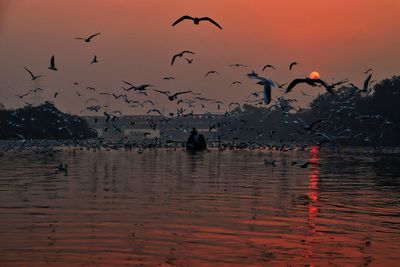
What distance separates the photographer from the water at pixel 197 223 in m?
25.6

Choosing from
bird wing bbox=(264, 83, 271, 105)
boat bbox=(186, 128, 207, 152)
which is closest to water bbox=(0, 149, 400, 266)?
bird wing bbox=(264, 83, 271, 105)

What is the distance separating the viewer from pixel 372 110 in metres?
194

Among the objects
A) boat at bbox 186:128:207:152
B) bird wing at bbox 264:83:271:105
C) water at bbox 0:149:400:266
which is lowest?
water at bbox 0:149:400:266

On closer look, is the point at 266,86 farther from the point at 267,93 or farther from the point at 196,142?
the point at 196,142

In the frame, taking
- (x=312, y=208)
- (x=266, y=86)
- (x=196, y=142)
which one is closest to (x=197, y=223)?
(x=266, y=86)

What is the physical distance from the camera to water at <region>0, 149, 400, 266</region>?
84.0ft

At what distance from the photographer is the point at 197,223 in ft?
109

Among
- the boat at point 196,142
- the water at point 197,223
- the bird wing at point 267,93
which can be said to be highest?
the bird wing at point 267,93

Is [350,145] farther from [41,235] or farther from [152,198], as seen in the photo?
[41,235]

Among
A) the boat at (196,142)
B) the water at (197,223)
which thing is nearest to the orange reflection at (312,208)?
the water at (197,223)

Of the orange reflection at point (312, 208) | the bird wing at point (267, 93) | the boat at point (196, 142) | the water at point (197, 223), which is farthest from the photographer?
the boat at point (196, 142)

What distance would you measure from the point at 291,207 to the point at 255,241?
39.0 feet

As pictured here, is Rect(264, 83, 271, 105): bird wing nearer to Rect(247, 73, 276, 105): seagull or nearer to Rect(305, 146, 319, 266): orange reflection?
Rect(247, 73, 276, 105): seagull

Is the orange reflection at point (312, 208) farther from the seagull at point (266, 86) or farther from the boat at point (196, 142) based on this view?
the boat at point (196, 142)
